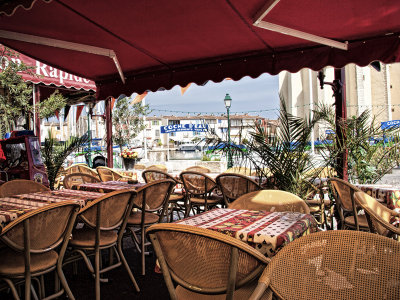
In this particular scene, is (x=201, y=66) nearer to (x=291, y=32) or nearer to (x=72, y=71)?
(x=291, y=32)

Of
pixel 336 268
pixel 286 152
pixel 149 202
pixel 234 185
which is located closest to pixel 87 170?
pixel 149 202

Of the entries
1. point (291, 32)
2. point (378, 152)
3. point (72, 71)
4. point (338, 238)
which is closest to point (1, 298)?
point (338, 238)

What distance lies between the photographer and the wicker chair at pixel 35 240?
1.91m

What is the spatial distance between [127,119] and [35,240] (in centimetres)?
1421

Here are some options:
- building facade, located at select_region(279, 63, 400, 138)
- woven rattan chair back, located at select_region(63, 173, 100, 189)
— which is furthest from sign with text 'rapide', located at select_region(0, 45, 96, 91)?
building facade, located at select_region(279, 63, 400, 138)

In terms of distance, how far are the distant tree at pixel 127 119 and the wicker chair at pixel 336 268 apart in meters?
14.2

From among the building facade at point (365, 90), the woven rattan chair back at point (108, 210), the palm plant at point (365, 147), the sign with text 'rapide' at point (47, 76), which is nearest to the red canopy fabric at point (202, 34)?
the palm plant at point (365, 147)

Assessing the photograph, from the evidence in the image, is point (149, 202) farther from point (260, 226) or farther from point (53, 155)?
point (53, 155)

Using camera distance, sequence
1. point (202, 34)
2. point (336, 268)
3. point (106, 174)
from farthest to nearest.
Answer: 1. point (106, 174)
2. point (202, 34)
3. point (336, 268)

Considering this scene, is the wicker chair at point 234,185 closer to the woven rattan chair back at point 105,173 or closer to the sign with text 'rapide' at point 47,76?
the woven rattan chair back at point 105,173

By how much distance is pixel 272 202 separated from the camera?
7.91 ft

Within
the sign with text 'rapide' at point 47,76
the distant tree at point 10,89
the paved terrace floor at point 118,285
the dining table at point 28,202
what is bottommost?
the paved terrace floor at point 118,285

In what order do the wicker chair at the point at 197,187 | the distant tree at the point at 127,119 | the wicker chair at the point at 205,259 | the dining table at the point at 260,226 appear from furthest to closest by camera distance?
the distant tree at the point at 127,119
the wicker chair at the point at 197,187
the dining table at the point at 260,226
the wicker chair at the point at 205,259

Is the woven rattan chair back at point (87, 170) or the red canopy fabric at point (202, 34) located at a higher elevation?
the red canopy fabric at point (202, 34)
